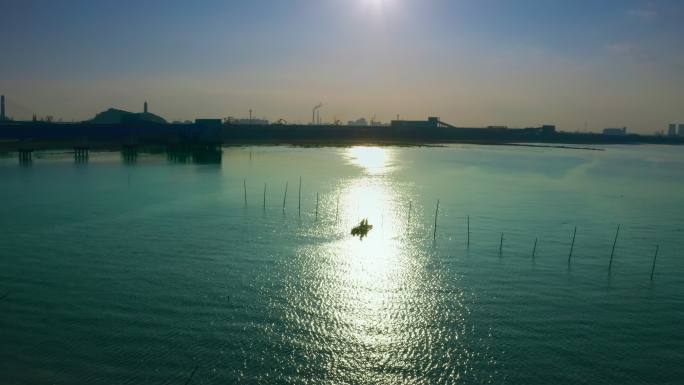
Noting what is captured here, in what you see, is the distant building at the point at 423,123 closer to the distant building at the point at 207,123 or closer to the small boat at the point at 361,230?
the distant building at the point at 207,123

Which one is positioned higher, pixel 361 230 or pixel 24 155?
pixel 24 155

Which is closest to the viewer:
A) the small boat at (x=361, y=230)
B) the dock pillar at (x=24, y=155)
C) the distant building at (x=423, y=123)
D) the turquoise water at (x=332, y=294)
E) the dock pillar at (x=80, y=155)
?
the turquoise water at (x=332, y=294)

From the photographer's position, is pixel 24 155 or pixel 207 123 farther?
pixel 207 123

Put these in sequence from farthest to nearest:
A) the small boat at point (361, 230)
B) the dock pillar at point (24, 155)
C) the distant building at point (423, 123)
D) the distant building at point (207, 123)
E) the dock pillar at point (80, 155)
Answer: the distant building at point (423, 123), the distant building at point (207, 123), the dock pillar at point (80, 155), the dock pillar at point (24, 155), the small boat at point (361, 230)

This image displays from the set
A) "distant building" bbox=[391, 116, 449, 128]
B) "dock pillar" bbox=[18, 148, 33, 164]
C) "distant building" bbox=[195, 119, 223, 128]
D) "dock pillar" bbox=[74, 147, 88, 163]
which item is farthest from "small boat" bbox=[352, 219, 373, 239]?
"distant building" bbox=[391, 116, 449, 128]

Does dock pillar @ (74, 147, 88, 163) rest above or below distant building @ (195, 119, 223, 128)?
below

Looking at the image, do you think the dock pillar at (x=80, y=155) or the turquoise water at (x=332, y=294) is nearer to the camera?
the turquoise water at (x=332, y=294)

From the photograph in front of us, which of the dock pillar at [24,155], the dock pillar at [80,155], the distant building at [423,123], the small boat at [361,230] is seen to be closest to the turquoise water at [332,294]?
the small boat at [361,230]

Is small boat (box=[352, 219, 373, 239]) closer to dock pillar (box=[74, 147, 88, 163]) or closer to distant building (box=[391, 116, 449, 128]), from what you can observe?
dock pillar (box=[74, 147, 88, 163])

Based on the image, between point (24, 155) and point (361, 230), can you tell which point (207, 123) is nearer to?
point (24, 155)

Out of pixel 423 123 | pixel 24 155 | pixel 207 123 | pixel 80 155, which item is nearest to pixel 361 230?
pixel 24 155
